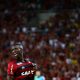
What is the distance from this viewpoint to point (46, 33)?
16.8 metres

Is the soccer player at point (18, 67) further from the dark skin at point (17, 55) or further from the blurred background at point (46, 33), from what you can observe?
the blurred background at point (46, 33)

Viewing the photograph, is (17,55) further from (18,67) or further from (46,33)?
(46,33)

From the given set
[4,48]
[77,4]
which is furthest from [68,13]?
[4,48]

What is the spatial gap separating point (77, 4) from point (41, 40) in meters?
3.19

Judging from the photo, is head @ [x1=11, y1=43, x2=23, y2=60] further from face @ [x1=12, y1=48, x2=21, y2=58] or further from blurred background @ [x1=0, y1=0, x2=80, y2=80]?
blurred background @ [x1=0, y1=0, x2=80, y2=80]

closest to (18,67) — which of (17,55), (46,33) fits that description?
(17,55)

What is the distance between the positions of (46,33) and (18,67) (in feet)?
33.7

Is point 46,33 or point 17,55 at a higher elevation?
point 17,55

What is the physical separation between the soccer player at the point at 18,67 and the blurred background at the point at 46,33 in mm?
6166

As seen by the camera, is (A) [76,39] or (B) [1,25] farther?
(B) [1,25]

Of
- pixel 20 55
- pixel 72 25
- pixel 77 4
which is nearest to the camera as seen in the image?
pixel 20 55

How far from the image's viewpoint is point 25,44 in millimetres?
16141

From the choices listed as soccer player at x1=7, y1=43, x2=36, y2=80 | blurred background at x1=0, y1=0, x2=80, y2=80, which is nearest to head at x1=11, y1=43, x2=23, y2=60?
soccer player at x1=7, y1=43, x2=36, y2=80

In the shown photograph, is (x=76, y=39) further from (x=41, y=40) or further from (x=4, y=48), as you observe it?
(x=4, y=48)
